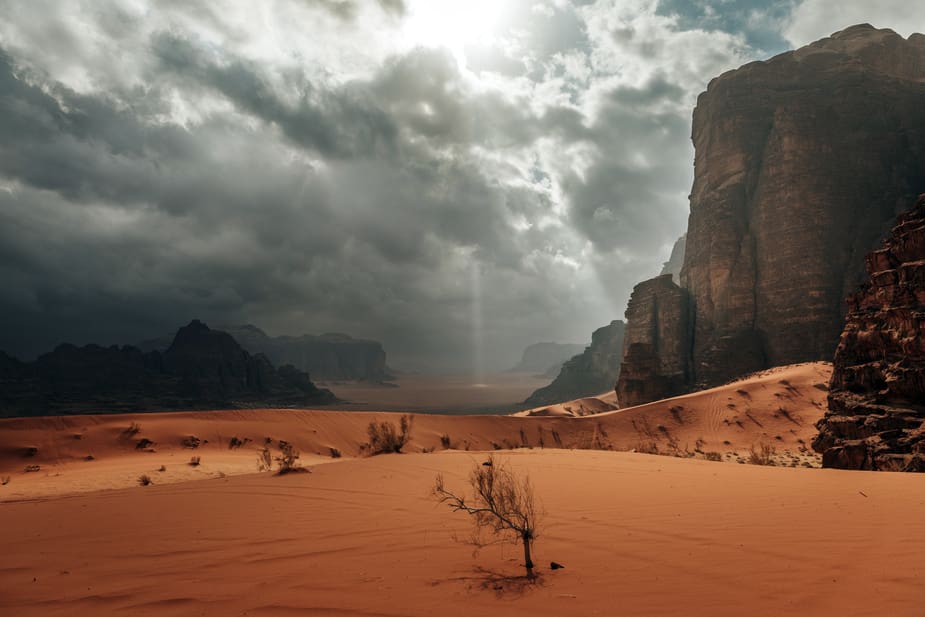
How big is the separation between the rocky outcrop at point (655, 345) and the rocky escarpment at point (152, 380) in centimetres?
6489

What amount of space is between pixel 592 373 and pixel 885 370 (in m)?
88.0

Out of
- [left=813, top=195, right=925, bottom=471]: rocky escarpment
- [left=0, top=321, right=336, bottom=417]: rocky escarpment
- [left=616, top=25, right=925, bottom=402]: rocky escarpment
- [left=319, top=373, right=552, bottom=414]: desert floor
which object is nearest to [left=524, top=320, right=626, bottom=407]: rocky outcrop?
[left=319, top=373, right=552, bottom=414]: desert floor

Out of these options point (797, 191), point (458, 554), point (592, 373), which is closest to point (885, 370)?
point (458, 554)

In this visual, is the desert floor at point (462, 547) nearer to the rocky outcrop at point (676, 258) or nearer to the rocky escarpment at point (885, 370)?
the rocky escarpment at point (885, 370)

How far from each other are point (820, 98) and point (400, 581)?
2787 inches

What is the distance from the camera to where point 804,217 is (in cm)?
4847

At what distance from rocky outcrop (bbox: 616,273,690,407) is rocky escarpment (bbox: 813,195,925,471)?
30625 millimetres

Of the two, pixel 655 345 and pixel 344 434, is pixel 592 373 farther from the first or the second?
pixel 344 434

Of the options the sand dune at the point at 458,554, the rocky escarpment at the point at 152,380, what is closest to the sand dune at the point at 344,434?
the sand dune at the point at 458,554

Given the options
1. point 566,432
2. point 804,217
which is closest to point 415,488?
point 566,432

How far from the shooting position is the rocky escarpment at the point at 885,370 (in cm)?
1288

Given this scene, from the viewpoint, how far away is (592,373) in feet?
330

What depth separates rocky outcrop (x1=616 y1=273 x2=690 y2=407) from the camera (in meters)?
47.5

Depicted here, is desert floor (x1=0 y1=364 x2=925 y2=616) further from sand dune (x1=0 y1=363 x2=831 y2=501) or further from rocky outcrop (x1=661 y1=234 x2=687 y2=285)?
rocky outcrop (x1=661 y1=234 x2=687 y2=285)
